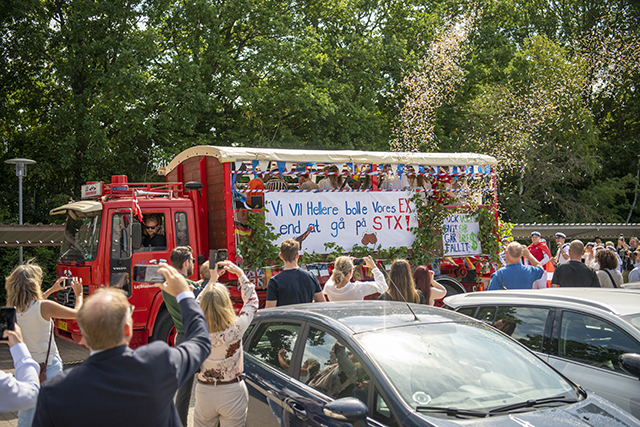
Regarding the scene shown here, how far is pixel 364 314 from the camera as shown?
12.6 feet

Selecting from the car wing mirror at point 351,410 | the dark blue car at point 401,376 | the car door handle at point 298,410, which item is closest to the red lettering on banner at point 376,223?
the dark blue car at point 401,376

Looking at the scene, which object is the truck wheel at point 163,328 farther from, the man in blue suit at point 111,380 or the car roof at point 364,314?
the man in blue suit at point 111,380

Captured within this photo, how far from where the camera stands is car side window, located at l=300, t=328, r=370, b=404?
10.6ft

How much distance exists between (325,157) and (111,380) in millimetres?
7250

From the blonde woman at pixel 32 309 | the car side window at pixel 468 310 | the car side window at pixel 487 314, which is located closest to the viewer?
the blonde woman at pixel 32 309

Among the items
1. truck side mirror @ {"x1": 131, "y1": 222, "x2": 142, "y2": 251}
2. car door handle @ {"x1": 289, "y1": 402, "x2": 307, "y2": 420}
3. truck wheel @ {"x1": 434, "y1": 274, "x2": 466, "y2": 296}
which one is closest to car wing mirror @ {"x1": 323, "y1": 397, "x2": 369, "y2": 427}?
car door handle @ {"x1": 289, "y1": 402, "x2": 307, "y2": 420}

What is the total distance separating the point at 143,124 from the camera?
660 inches

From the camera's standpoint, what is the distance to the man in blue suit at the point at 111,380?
2.02m

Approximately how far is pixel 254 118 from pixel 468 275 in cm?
1139

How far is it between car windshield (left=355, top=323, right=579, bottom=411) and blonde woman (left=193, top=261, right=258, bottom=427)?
36.0 inches

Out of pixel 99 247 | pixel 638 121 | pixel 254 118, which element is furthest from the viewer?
pixel 638 121

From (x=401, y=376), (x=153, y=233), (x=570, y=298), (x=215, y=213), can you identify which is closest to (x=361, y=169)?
(x=215, y=213)

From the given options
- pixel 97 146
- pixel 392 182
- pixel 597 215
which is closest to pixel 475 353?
pixel 392 182

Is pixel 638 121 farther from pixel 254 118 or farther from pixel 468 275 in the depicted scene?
pixel 468 275
